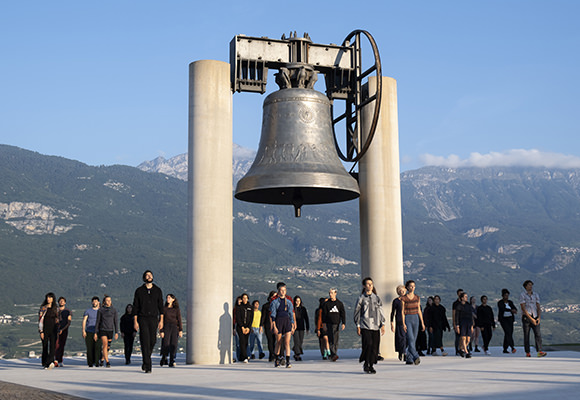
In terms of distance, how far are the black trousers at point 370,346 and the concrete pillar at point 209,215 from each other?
14.3 ft

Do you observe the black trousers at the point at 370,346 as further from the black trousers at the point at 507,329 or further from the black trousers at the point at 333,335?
the black trousers at the point at 507,329

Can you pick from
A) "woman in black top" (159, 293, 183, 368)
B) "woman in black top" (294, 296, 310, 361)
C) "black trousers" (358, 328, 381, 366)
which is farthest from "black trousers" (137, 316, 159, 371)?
"woman in black top" (294, 296, 310, 361)

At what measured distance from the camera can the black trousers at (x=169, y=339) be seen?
1608 cm

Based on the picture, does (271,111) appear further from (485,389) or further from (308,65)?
(485,389)

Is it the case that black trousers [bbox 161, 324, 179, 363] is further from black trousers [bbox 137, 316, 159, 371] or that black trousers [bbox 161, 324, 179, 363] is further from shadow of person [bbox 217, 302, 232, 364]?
black trousers [bbox 137, 316, 159, 371]

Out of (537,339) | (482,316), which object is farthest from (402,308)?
(482,316)

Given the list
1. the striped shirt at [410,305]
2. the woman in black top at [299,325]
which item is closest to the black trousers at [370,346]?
the striped shirt at [410,305]

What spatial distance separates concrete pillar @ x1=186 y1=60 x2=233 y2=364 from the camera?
1655 cm

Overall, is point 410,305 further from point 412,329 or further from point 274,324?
point 274,324

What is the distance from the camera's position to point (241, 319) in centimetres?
1820

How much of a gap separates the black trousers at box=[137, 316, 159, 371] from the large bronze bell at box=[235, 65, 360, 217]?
9.29 feet

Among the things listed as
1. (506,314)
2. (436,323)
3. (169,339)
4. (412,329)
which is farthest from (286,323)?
(506,314)

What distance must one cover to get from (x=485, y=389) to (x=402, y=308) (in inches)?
210

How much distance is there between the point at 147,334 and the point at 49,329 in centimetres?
351
